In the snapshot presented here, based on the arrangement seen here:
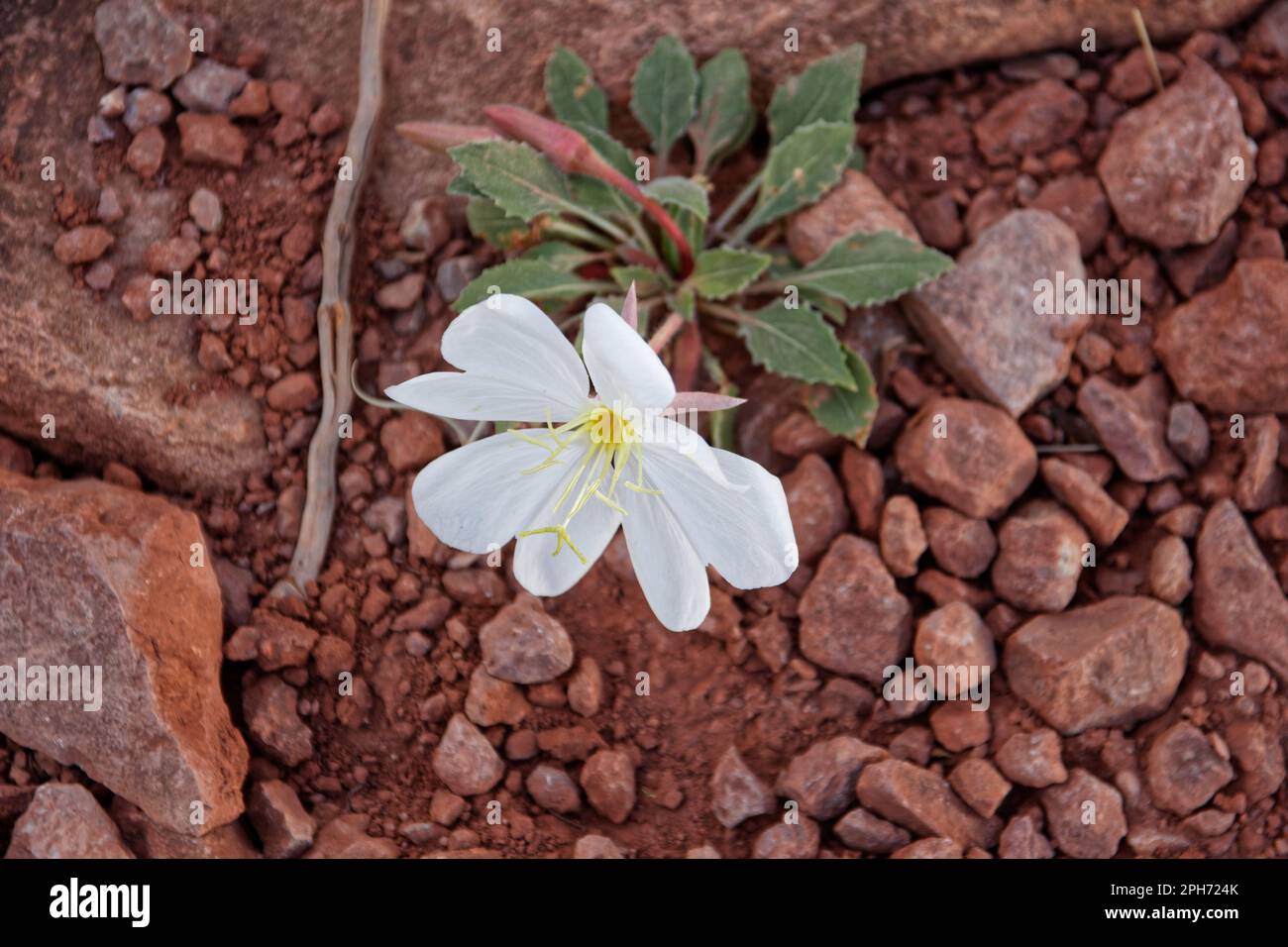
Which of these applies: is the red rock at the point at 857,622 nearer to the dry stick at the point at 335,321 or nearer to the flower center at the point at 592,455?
the flower center at the point at 592,455

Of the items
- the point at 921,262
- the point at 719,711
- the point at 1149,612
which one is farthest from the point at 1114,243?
the point at 719,711

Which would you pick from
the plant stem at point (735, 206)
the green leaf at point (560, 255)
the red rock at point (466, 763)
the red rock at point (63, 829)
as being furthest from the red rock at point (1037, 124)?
the red rock at point (63, 829)

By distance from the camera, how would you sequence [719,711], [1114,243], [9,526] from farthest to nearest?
[1114,243]
[719,711]
[9,526]

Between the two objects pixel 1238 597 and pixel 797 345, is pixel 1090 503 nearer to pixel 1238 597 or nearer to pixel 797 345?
pixel 1238 597

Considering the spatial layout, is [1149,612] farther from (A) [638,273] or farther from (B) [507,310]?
(B) [507,310]

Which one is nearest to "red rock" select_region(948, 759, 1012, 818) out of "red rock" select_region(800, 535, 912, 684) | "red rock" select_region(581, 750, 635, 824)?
"red rock" select_region(800, 535, 912, 684)

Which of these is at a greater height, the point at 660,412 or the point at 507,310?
the point at 507,310
